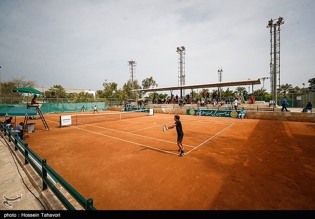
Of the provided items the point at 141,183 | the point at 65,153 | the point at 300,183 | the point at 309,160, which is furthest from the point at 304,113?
the point at 65,153

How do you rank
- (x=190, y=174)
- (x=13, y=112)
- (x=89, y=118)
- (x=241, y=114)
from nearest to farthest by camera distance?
(x=190, y=174) → (x=13, y=112) → (x=241, y=114) → (x=89, y=118)

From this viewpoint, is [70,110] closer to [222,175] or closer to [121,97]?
[121,97]

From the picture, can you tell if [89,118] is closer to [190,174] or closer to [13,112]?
[13,112]

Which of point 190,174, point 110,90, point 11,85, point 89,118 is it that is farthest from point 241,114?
point 11,85

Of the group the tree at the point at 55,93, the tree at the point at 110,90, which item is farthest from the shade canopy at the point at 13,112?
the tree at the point at 110,90

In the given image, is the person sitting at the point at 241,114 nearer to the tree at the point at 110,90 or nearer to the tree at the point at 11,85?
the tree at the point at 110,90

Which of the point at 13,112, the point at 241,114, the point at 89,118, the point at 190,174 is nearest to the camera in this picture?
the point at 190,174

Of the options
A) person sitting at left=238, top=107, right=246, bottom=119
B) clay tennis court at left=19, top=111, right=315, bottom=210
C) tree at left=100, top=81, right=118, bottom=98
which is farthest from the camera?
tree at left=100, top=81, right=118, bottom=98

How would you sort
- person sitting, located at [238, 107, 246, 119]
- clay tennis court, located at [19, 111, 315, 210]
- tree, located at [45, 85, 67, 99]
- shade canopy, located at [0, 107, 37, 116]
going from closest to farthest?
clay tennis court, located at [19, 111, 315, 210] < shade canopy, located at [0, 107, 37, 116] < person sitting, located at [238, 107, 246, 119] < tree, located at [45, 85, 67, 99]

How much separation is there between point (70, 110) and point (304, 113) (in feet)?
152

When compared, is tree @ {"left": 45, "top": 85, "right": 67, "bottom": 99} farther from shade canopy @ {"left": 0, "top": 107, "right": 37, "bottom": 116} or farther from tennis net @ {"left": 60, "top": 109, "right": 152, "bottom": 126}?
shade canopy @ {"left": 0, "top": 107, "right": 37, "bottom": 116}

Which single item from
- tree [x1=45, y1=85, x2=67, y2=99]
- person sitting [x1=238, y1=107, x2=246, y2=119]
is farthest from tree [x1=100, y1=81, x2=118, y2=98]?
person sitting [x1=238, y1=107, x2=246, y2=119]
